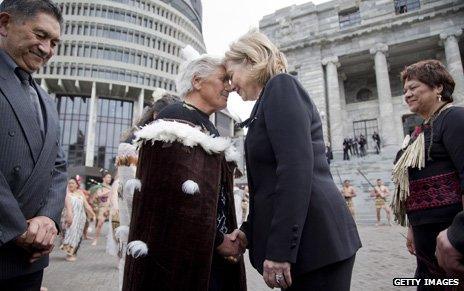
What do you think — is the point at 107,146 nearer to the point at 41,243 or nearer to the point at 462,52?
the point at 462,52

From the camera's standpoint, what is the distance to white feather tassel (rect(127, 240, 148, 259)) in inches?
69.9

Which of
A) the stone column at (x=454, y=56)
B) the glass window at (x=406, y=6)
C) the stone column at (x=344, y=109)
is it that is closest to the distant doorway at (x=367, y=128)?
the stone column at (x=344, y=109)

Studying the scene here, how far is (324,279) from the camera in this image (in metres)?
1.72

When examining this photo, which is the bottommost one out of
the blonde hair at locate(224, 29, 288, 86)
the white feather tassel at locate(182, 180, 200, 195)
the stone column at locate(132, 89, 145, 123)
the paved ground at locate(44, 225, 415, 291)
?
the paved ground at locate(44, 225, 415, 291)

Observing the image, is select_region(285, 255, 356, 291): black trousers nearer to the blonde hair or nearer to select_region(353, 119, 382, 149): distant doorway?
the blonde hair

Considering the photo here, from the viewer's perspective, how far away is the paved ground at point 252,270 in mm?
4918

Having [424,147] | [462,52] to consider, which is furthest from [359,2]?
[424,147]

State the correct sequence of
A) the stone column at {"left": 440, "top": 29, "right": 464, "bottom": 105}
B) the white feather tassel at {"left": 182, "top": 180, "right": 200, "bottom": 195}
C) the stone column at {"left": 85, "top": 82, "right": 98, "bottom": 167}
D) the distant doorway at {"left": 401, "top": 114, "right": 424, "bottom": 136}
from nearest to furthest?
1. the white feather tassel at {"left": 182, "top": 180, "right": 200, "bottom": 195}
2. the stone column at {"left": 440, "top": 29, "right": 464, "bottom": 105}
3. the distant doorway at {"left": 401, "top": 114, "right": 424, "bottom": 136}
4. the stone column at {"left": 85, "top": 82, "right": 98, "bottom": 167}

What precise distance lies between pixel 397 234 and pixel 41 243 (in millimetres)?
10263

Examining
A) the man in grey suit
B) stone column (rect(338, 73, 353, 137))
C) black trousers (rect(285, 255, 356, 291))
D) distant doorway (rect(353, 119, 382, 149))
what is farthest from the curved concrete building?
black trousers (rect(285, 255, 356, 291))

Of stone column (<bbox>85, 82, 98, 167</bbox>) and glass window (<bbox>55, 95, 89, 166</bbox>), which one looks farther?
glass window (<bbox>55, 95, 89, 166</bbox>)

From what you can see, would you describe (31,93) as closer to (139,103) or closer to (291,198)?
(291,198)

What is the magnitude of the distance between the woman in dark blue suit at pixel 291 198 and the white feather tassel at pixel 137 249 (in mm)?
616

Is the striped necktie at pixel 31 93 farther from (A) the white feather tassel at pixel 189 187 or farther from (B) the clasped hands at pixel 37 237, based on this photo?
(A) the white feather tassel at pixel 189 187
